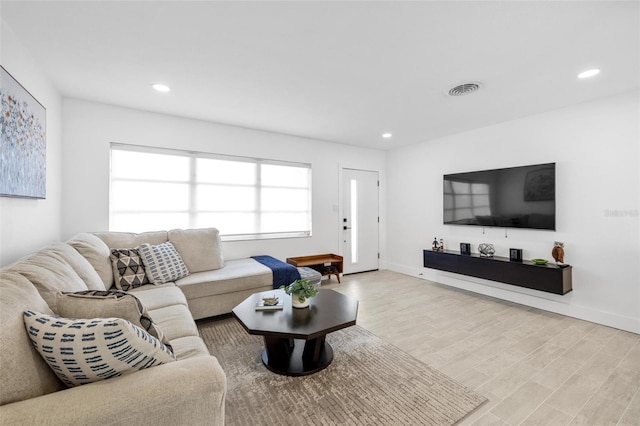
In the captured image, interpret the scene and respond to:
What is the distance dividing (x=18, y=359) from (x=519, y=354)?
3169 mm

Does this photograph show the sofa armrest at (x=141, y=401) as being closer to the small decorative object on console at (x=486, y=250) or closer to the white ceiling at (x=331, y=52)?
the white ceiling at (x=331, y=52)

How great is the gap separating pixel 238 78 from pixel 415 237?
399 cm

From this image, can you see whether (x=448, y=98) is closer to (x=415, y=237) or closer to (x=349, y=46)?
(x=349, y=46)

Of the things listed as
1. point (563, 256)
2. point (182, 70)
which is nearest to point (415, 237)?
point (563, 256)

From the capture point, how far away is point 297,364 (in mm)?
Result: 2100

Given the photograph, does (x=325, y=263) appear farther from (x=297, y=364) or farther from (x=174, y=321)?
(x=174, y=321)

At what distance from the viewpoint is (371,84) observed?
8.71ft

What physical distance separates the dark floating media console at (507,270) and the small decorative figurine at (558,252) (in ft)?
Result: 0.33

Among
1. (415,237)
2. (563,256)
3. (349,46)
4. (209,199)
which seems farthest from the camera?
(415,237)

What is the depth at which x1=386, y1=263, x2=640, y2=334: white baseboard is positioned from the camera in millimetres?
2854

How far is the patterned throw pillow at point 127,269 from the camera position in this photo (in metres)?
2.62

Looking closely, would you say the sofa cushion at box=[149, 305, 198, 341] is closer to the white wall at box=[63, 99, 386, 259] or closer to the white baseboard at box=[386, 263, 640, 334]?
the white wall at box=[63, 99, 386, 259]

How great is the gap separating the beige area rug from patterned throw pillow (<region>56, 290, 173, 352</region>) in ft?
2.93

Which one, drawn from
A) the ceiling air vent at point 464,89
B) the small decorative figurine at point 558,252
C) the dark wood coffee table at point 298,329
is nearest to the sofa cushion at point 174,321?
the dark wood coffee table at point 298,329
